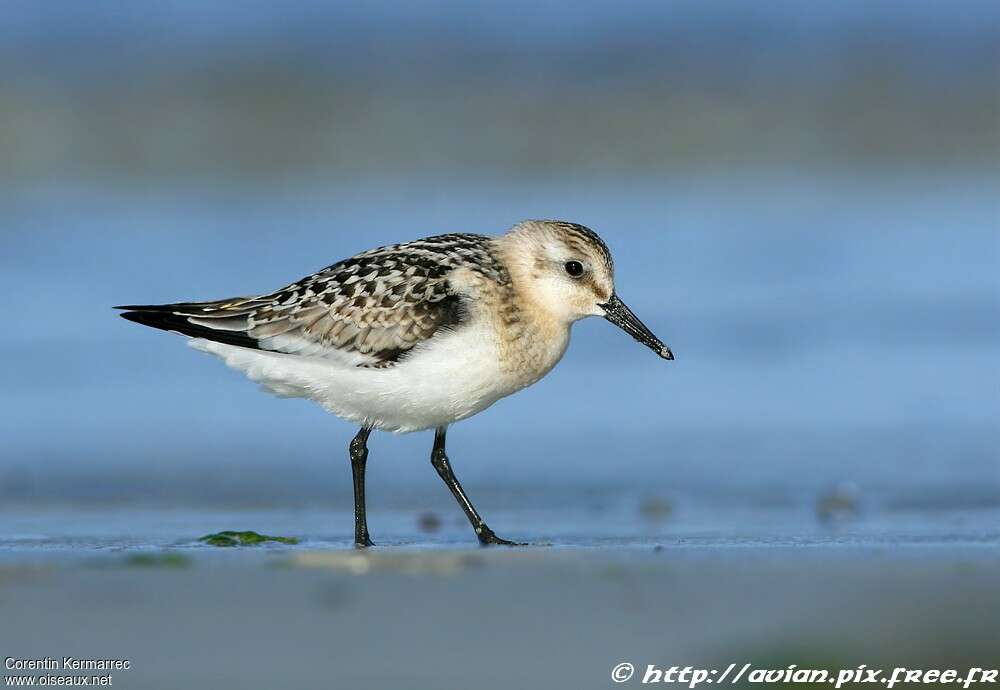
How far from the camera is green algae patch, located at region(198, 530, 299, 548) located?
8.01 meters

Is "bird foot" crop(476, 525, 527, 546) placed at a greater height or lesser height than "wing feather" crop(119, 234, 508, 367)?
lesser

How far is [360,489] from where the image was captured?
855cm

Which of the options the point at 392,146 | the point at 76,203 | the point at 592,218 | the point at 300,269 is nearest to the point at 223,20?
the point at 392,146

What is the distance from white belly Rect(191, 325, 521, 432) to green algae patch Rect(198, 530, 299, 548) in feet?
2.47

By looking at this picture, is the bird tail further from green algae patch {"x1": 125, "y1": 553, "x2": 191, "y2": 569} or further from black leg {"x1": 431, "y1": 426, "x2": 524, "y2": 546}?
green algae patch {"x1": 125, "y1": 553, "x2": 191, "y2": 569}

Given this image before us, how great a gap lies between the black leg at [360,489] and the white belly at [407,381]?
0.22m

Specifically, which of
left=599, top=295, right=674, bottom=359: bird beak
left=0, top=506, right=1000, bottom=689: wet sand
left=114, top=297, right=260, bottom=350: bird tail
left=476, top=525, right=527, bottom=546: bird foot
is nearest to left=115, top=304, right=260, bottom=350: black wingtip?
left=114, top=297, right=260, bottom=350: bird tail

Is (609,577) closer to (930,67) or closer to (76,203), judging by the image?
(76,203)

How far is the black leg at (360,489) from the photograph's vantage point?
326 inches

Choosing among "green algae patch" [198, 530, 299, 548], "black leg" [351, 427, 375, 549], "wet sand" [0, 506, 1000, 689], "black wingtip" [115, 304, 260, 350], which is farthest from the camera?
"black wingtip" [115, 304, 260, 350]

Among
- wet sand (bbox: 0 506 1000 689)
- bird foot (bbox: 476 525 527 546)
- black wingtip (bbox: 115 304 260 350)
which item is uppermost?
black wingtip (bbox: 115 304 260 350)

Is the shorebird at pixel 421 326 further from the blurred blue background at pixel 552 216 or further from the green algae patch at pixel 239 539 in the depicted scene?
the blurred blue background at pixel 552 216

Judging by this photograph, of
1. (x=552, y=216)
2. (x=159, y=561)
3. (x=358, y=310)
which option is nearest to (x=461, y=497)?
(x=358, y=310)

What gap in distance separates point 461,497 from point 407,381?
2.55 feet
